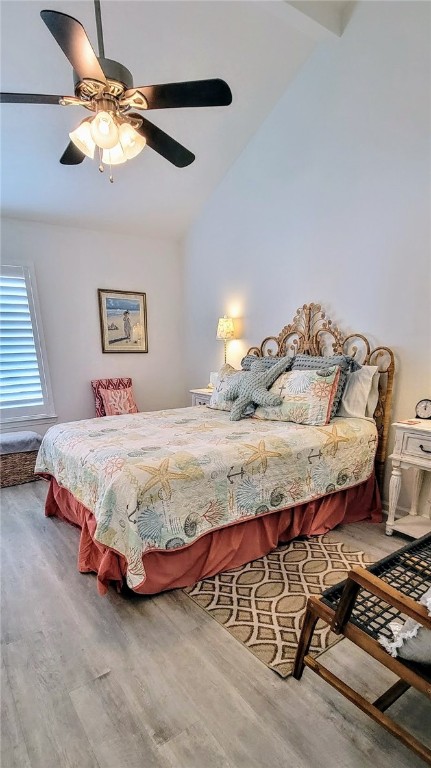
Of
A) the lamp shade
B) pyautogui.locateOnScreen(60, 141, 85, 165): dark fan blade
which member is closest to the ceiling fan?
pyautogui.locateOnScreen(60, 141, 85, 165): dark fan blade

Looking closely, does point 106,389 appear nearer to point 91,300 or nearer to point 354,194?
point 91,300

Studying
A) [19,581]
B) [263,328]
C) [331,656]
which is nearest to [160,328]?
[263,328]

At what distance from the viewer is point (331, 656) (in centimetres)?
157

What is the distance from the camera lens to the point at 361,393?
2.84 metres

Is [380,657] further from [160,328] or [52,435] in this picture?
[160,328]

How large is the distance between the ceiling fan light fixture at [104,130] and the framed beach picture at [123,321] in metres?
2.76

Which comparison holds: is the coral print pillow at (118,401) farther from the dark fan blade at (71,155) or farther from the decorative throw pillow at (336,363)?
the dark fan blade at (71,155)

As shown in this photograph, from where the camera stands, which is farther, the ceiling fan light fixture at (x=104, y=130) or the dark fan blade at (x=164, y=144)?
the dark fan blade at (x=164, y=144)

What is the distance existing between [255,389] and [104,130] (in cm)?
Answer: 195

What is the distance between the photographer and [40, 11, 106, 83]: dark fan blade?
52.1 inches

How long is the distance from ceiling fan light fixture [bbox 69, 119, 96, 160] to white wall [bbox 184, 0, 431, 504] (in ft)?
6.75

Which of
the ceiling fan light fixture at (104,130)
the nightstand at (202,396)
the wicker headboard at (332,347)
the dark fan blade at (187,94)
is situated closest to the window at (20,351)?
the nightstand at (202,396)

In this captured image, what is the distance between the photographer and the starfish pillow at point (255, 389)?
9.45 feet

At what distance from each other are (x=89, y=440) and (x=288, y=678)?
1.66 metres
